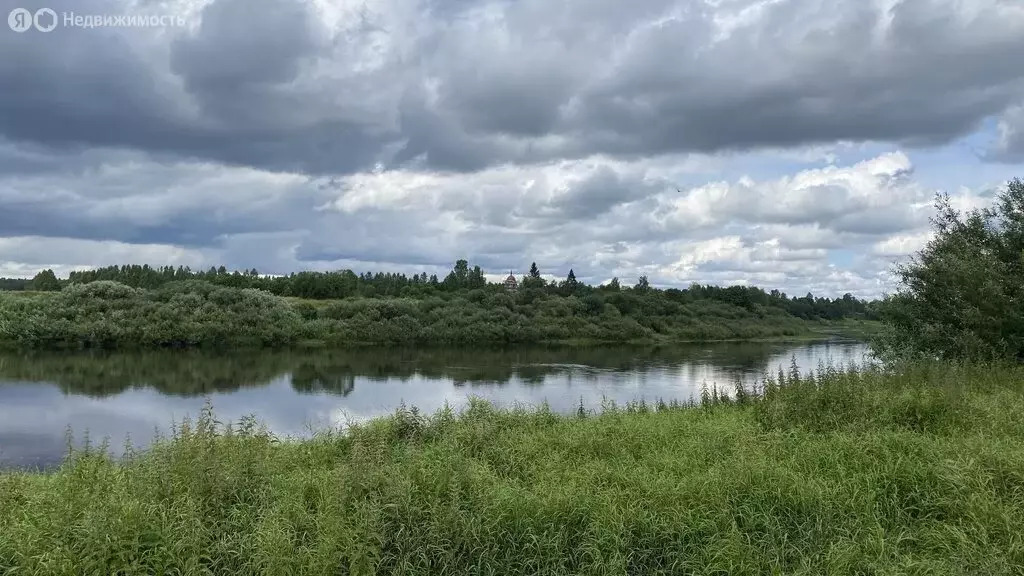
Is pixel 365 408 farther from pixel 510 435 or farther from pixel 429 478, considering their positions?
pixel 429 478

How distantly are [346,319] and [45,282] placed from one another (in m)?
32.3

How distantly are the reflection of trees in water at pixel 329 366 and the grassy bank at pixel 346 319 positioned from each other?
3.08m

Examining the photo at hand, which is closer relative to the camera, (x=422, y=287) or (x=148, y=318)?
(x=148, y=318)

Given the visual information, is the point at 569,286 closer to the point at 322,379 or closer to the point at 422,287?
the point at 422,287

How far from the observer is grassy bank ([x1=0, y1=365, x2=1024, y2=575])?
15.7 feet

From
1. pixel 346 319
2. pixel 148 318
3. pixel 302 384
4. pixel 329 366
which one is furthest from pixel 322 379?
pixel 346 319

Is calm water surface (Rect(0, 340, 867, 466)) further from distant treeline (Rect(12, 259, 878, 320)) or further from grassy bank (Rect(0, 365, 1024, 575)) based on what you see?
distant treeline (Rect(12, 259, 878, 320))

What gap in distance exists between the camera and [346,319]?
158 ft

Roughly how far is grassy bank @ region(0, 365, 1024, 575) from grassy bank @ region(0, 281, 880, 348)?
3651 centimetres

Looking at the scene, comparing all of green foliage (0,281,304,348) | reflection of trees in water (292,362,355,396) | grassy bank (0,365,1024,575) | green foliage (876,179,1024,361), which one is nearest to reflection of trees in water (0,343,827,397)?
reflection of trees in water (292,362,355,396)

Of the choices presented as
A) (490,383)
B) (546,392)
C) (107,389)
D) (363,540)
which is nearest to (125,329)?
(107,389)

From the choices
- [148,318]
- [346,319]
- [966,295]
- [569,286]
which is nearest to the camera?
[966,295]

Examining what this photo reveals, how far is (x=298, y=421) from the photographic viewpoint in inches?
682

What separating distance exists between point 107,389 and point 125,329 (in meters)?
17.1
